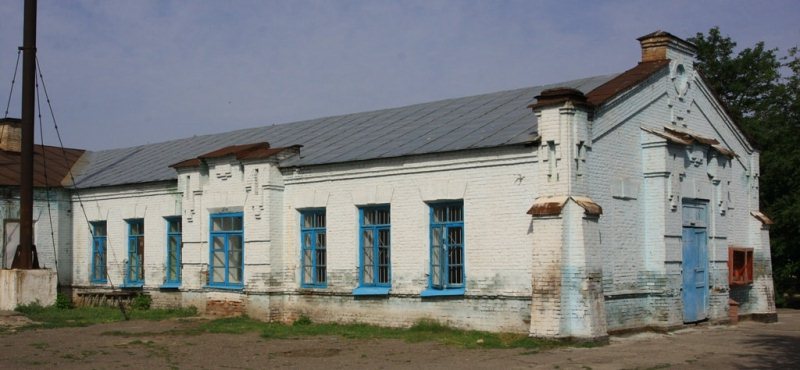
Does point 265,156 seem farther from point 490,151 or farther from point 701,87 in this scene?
point 701,87

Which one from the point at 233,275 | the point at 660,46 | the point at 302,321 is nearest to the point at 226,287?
the point at 233,275

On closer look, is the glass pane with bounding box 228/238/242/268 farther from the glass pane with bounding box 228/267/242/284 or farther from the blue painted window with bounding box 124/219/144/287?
the blue painted window with bounding box 124/219/144/287

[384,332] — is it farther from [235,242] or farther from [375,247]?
[235,242]

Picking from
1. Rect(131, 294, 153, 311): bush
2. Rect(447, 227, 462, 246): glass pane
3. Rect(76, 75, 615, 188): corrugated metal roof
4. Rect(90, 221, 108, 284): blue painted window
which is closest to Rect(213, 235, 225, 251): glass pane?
Rect(76, 75, 615, 188): corrugated metal roof

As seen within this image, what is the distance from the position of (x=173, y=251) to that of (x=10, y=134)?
794cm

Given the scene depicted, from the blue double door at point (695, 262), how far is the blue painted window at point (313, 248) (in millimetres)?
6738

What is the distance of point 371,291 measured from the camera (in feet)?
55.8

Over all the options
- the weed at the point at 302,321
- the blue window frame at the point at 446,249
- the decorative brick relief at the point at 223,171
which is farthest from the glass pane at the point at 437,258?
the decorative brick relief at the point at 223,171

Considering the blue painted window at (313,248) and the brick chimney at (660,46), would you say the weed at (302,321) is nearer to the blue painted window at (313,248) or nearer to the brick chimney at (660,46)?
the blue painted window at (313,248)

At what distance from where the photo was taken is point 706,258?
17.2m

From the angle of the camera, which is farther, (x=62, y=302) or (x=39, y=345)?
(x=62, y=302)

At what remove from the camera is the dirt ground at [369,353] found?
39.8ft

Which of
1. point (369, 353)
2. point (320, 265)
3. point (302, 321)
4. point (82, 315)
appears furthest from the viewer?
point (82, 315)

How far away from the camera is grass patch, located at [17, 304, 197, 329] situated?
18766 mm
